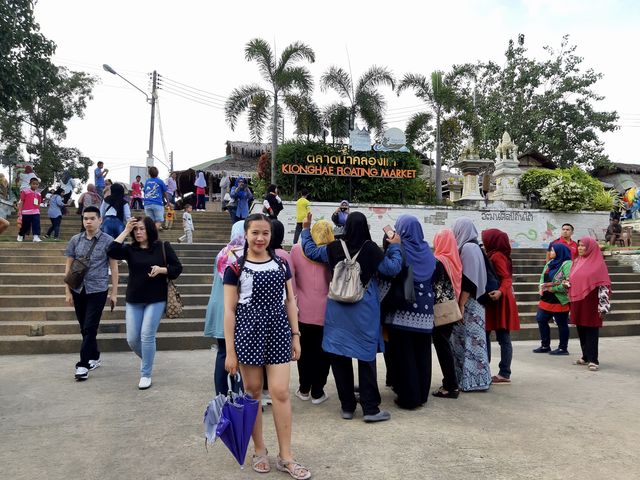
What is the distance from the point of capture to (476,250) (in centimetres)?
487

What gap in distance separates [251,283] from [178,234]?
12.0m

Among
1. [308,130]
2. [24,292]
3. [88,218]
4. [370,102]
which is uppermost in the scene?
[370,102]

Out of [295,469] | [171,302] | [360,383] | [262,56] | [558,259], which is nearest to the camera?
[295,469]

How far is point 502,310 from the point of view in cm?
522

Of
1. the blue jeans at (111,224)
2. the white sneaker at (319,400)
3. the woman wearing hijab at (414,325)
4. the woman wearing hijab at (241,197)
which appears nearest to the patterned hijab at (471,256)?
the woman wearing hijab at (414,325)

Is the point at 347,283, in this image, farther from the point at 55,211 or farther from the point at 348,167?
the point at 348,167

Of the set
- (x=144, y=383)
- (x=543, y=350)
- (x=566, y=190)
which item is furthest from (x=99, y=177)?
(x=566, y=190)

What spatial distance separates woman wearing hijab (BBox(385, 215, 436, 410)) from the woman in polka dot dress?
1.51 meters

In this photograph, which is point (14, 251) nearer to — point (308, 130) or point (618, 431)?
point (618, 431)

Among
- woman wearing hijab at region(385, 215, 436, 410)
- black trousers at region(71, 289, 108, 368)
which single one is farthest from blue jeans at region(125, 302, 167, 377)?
woman wearing hijab at region(385, 215, 436, 410)

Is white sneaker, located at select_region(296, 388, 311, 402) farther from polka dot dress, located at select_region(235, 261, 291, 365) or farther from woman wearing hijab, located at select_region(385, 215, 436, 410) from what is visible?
Answer: polka dot dress, located at select_region(235, 261, 291, 365)

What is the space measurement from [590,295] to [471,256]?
86.6 inches

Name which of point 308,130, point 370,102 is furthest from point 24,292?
point 370,102

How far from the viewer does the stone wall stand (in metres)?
15.4
